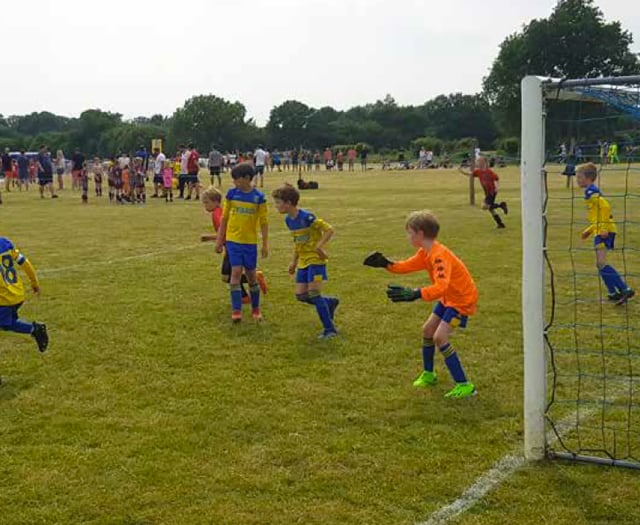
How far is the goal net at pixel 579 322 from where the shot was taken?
4730 mm

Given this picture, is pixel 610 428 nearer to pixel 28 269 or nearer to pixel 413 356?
pixel 413 356

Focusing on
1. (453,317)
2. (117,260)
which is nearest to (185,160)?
(117,260)

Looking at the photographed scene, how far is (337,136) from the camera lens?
123875 mm

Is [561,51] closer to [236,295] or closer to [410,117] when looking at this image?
[410,117]

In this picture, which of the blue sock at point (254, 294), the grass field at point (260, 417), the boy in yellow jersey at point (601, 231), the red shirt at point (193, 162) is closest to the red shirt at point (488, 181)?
the grass field at point (260, 417)

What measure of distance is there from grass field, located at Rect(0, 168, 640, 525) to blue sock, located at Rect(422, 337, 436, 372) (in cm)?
24

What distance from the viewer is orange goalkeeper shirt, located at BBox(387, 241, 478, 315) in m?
5.87

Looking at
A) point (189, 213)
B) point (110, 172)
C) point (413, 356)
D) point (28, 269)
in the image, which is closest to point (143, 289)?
point (28, 269)

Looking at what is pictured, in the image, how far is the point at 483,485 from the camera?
4.53 m

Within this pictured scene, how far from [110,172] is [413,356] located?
2456 centimetres

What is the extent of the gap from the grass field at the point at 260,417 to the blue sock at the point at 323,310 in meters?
0.20

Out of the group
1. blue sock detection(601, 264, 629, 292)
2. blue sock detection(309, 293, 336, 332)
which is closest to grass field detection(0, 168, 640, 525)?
blue sock detection(309, 293, 336, 332)

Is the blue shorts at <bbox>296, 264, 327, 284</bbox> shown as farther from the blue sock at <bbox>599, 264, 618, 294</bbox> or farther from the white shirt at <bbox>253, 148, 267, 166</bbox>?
the white shirt at <bbox>253, 148, 267, 166</bbox>

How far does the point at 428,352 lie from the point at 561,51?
80100 mm
